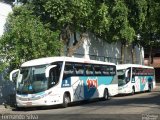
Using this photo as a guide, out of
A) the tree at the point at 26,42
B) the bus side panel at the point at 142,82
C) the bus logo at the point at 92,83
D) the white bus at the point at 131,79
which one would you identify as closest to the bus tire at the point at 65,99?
the bus logo at the point at 92,83

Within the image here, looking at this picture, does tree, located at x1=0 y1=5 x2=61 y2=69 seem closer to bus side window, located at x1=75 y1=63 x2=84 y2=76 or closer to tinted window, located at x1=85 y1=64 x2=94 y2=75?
bus side window, located at x1=75 y1=63 x2=84 y2=76

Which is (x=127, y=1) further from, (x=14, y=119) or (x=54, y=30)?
(x=14, y=119)

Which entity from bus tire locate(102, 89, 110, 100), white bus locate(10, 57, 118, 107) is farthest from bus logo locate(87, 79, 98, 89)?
bus tire locate(102, 89, 110, 100)

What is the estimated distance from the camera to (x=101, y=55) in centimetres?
4978

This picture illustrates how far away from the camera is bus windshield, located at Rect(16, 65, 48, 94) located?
80.5 feet

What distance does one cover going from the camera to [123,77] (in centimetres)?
3834

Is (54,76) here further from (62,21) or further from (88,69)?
(62,21)

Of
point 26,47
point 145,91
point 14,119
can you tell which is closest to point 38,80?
point 26,47

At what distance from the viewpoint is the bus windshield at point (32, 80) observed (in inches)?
966

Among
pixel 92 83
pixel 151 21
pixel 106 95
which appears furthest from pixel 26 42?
pixel 151 21

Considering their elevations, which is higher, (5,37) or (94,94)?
(5,37)

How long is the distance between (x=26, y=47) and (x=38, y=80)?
363 cm

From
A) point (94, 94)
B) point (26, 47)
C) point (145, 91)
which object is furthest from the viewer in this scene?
point (145, 91)

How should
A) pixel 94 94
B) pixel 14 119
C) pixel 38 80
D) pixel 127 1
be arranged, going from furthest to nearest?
pixel 127 1 < pixel 94 94 < pixel 38 80 < pixel 14 119
